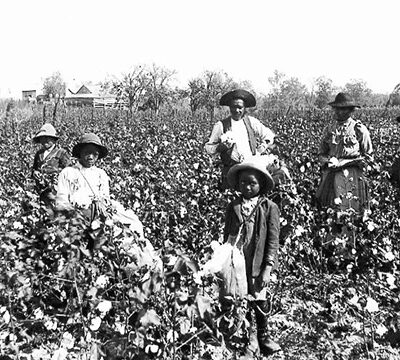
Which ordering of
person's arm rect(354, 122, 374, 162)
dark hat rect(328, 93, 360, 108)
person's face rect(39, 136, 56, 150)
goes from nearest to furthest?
dark hat rect(328, 93, 360, 108)
person's arm rect(354, 122, 374, 162)
person's face rect(39, 136, 56, 150)

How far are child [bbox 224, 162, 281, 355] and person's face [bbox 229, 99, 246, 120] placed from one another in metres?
1.55

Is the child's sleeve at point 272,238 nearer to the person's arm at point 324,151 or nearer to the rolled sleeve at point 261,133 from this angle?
the rolled sleeve at point 261,133

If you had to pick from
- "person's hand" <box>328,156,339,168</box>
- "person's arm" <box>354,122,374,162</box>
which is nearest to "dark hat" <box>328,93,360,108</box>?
"person's arm" <box>354,122,374,162</box>

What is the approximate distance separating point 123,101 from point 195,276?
34184 mm

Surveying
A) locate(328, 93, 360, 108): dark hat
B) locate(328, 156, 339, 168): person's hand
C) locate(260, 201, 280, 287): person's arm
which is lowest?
locate(260, 201, 280, 287): person's arm

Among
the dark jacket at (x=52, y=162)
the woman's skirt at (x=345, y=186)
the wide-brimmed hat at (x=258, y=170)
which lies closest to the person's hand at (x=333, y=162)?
the woman's skirt at (x=345, y=186)

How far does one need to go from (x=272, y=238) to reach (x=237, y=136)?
1728 mm

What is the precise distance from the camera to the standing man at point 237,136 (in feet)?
14.2

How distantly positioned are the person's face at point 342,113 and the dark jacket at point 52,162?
8.29 ft

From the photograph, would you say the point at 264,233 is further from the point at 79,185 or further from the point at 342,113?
the point at 342,113

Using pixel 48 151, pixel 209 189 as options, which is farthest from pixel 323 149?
pixel 48 151

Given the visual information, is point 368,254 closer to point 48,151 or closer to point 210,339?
point 210,339

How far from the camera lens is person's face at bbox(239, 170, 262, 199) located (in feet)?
9.37

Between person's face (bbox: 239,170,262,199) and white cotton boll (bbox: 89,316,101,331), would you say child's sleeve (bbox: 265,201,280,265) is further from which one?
white cotton boll (bbox: 89,316,101,331)
